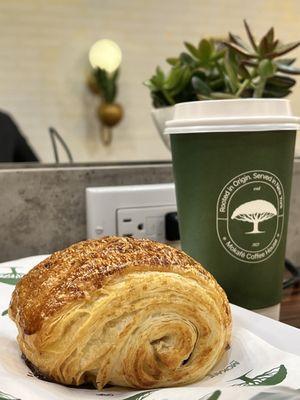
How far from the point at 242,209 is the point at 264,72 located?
270 mm

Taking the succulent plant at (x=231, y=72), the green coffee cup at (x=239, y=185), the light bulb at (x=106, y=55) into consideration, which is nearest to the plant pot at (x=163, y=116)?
the succulent plant at (x=231, y=72)

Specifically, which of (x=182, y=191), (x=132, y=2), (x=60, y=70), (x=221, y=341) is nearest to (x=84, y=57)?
(x=60, y=70)

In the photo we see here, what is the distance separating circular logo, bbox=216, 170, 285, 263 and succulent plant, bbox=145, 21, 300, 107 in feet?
0.80

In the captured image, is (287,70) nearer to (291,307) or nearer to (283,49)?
(283,49)

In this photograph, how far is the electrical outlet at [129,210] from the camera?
77 cm

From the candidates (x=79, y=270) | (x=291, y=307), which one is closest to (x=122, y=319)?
(x=79, y=270)

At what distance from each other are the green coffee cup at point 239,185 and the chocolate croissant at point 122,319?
0.11 meters

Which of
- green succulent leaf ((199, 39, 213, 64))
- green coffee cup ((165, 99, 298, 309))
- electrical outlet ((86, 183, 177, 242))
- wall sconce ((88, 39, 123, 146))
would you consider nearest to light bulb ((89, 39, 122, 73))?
wall sconce ((88, 39, 123, 146))

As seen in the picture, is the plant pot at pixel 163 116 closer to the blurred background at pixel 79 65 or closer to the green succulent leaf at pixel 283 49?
the blurred background at pixel 79 65

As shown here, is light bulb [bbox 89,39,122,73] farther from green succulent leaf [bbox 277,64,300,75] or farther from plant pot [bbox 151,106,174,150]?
green succulent leaf [bbox 277,64,300,75]

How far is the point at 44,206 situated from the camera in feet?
2.54

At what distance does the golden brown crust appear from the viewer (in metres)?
0.36

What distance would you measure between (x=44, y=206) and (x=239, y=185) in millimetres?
378

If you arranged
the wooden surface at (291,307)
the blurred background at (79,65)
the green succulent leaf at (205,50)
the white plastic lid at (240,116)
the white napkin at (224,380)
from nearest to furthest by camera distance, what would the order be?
the white napkin at (224,380) → the white plastic lid at (240,116) → the wooden surface at (291,307) → the green succulent leaf at (205,50) → the blurred background at (79,65)
